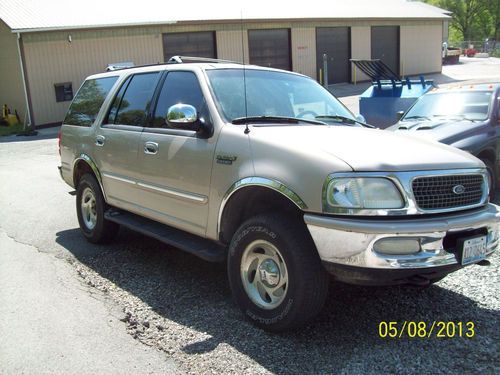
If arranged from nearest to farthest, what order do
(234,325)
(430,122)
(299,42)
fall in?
(234,325) < (430,122) < (299,42)

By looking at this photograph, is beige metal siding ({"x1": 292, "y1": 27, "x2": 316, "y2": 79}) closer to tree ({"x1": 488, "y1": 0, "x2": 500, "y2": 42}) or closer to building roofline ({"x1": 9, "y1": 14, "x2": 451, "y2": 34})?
building roofline ({"x1": 9, "y1": 14, "x2": 451, "y2": 34})

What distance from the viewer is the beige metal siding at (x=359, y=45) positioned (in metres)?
31.0

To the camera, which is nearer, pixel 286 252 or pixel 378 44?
pixel 286 252

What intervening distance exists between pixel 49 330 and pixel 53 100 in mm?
18180

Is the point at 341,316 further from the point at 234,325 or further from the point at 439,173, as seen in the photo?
the point at 439,173

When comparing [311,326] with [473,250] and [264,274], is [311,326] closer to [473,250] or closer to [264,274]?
[264,274]

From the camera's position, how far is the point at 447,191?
3693mm

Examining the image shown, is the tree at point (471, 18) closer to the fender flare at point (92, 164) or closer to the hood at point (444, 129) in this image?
the hood at point (444, 129)

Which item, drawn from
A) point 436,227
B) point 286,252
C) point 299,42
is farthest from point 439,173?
point 299,42

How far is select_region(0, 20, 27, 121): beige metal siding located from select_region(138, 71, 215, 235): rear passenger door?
56.3 ft

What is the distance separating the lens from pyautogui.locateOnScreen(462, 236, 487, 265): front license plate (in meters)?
3.56

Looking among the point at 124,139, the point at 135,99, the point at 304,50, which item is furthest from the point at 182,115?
the point at 304,50

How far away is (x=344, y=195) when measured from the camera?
346cm

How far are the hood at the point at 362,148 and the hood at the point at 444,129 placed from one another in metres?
3.28
